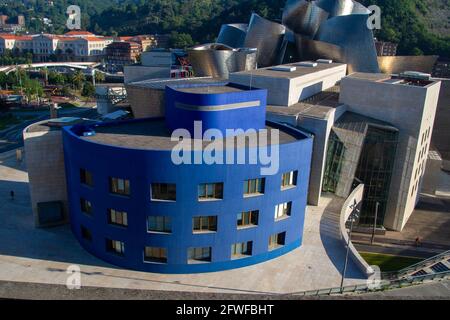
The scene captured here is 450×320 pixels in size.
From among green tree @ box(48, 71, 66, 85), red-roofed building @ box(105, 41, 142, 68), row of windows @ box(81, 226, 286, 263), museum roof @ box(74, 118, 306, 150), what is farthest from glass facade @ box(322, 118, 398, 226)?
red-roofed building @ box(105, 41, 142, 68)

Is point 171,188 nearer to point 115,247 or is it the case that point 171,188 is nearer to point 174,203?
point 174,203

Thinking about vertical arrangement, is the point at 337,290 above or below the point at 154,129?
below

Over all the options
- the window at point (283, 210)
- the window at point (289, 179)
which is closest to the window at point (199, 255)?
the window at point (283, 210)

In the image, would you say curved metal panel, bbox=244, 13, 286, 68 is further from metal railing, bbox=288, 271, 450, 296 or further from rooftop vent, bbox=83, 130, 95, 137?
metal railing, bbox=288, 271, 450, 296

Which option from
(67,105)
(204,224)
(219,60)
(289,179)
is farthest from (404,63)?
(67,105)
